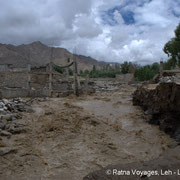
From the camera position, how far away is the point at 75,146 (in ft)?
12.7

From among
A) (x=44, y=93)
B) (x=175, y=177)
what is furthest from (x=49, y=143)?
(x=44, y=93)

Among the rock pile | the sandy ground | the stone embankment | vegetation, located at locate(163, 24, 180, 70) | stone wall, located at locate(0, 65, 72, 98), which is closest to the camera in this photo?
the sandy ground

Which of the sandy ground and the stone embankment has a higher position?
the stone embankment

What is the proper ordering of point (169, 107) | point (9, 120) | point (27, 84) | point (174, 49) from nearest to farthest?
point (169, 107)
point (9, 120)
point (27, 84)
point (174, 49)

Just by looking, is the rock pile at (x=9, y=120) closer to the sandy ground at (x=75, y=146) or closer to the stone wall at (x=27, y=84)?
the sandy ground at (x=75, y=146)

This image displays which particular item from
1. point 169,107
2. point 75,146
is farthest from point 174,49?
point 75,146

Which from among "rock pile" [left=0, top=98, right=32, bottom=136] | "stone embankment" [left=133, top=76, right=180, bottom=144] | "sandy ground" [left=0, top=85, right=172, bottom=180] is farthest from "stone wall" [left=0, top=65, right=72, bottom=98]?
"stone embankment" [left=133, top=76, right=180, bottom=144]

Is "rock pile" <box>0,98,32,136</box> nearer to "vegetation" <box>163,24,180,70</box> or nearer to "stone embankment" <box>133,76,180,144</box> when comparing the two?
"stone embankment" <box>133,76,180,144</box>

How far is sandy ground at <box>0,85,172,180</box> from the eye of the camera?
9.50 ft

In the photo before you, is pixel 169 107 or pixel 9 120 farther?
pixel 9 120

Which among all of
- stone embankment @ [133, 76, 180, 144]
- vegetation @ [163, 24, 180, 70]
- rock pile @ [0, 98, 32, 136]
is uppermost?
vegetation @ [163, 24, 180, 70]

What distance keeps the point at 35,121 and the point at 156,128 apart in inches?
150

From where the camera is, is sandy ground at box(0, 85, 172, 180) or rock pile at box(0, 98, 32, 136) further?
rock pile at box(0, 98, 32, 136)

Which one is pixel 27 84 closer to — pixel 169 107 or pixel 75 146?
pixel 75 146
